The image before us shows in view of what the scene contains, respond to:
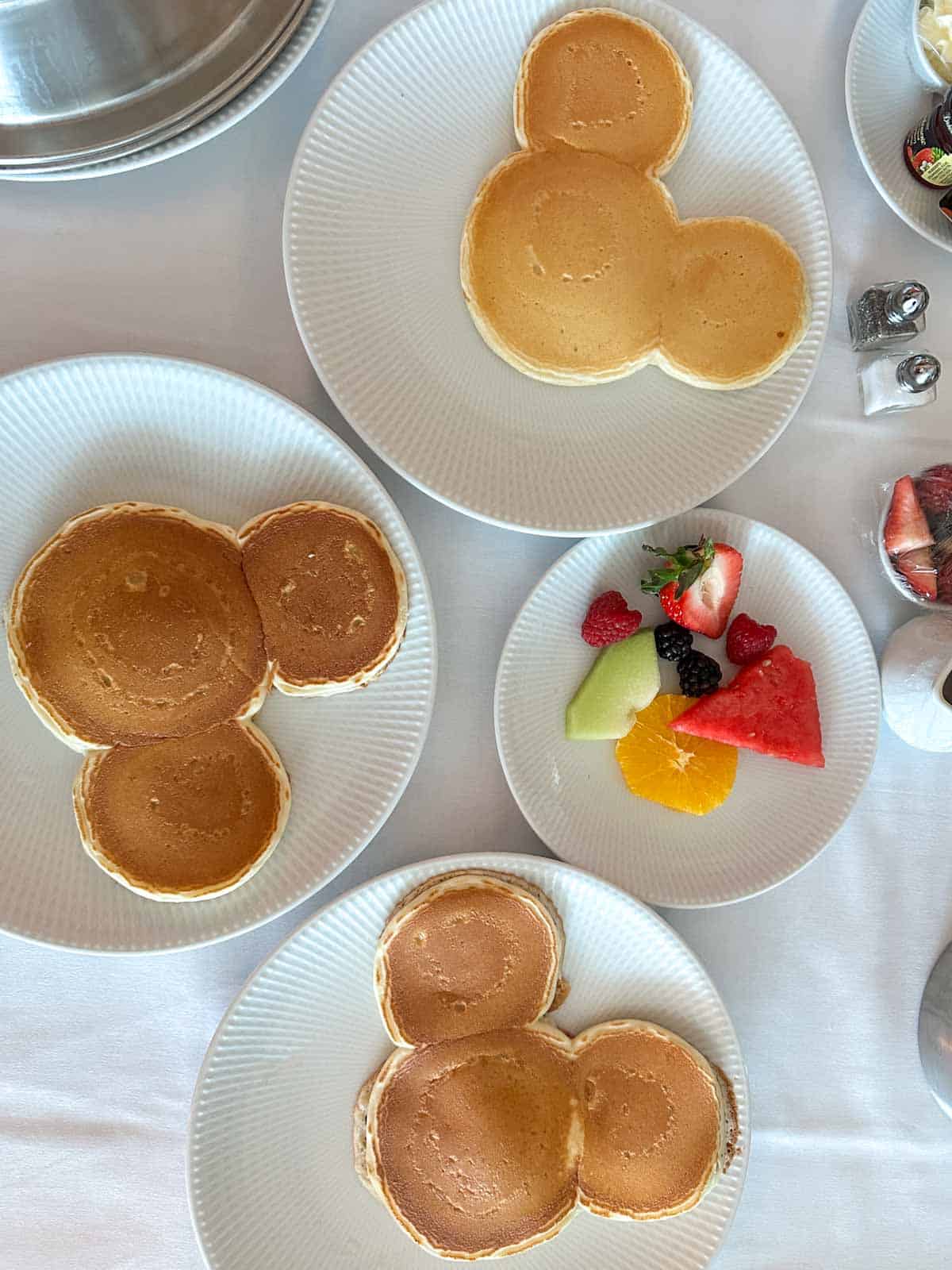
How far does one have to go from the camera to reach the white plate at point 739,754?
3.87ft

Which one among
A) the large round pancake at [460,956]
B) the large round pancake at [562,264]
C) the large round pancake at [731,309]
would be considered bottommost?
Answer: the large round pancake at [460,956]

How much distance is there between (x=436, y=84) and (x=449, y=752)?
34.4 inches

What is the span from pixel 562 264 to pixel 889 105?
59 centimetres

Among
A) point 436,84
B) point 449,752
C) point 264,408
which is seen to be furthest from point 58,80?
point 449,752

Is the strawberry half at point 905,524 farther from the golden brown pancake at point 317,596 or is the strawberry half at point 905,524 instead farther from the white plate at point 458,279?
the golden brown pancake at point 317,596

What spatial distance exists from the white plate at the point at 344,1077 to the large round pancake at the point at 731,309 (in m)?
0.68

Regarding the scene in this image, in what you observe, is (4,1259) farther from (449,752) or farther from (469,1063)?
(449,752)

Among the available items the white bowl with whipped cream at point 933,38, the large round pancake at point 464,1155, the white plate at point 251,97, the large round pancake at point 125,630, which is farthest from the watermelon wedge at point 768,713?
the white plate at point 251,97

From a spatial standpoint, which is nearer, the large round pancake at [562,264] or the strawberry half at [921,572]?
the large round pancake at [562,264]

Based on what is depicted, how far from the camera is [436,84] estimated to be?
114cm

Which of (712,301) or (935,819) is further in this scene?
(935,819)

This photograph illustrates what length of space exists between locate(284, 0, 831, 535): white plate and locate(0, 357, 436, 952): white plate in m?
0.12

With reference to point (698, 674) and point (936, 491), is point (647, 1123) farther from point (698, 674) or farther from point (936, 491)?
point (936, 491)

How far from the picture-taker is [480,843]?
1.22 m
